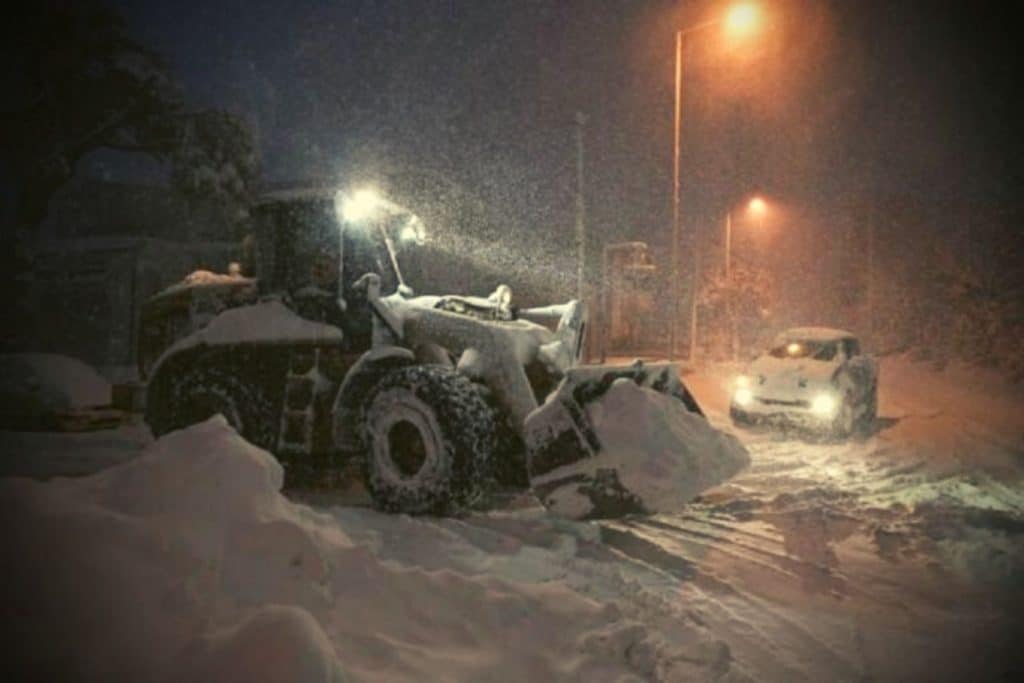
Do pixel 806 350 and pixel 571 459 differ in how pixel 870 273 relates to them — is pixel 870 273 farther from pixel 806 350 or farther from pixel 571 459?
pixel 571 459

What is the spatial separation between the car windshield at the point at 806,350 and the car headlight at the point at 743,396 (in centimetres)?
109

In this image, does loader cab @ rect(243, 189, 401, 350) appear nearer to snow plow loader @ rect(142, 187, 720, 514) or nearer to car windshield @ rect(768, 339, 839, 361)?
snow plow loader @ rect(142, 187, 720, 514)

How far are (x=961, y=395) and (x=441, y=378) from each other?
59.5ft

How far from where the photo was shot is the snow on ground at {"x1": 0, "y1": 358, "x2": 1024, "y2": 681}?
292 cm

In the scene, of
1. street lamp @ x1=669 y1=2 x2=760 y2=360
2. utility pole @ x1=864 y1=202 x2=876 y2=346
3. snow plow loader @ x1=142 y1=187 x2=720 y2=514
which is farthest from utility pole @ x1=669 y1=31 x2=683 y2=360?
utility pole @ x1=864 y1=202 x2=876 y2=346

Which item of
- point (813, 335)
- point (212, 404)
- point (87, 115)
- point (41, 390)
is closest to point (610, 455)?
point (212, 404)

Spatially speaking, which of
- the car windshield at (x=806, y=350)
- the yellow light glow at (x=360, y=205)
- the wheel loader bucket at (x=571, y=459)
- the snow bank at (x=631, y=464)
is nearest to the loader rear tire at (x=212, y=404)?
the yellow light glow at (x=360, y=205)

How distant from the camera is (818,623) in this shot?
4449 millimetres

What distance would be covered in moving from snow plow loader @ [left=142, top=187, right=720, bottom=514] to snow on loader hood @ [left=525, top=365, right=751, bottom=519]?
0.08 feet

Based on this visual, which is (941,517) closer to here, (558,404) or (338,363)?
(558,404)

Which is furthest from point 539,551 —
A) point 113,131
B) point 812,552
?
point 113,131

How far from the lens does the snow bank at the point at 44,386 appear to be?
37.0 ft

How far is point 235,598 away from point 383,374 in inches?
151

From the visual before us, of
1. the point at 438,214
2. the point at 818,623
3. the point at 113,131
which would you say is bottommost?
the point at 818,623
